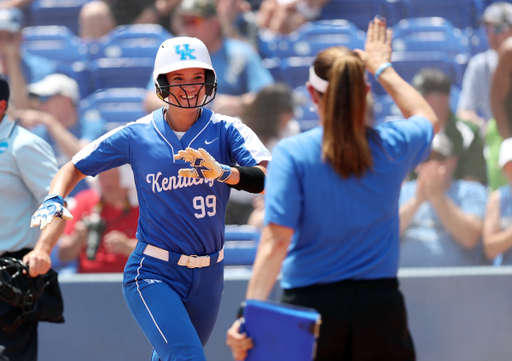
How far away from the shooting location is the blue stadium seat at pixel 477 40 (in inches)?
262

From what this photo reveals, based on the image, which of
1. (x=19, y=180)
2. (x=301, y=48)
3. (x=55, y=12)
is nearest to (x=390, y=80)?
(x=19, y=180)

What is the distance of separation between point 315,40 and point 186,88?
4325mm

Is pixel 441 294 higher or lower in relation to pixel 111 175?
lower

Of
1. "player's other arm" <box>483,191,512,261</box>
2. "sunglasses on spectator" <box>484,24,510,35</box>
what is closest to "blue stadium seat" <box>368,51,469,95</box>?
"sunglasses on spectator" <box>484,24,510,35</box>

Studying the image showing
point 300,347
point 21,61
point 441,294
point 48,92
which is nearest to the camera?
point 300,347

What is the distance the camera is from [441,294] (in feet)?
15.9

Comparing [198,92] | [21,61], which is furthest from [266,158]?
[21,61]

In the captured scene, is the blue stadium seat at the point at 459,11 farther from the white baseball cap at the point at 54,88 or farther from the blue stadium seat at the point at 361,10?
the white baseball cap at the point at 54,88

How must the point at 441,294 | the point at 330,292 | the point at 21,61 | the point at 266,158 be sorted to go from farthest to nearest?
the point at 21,61 → the point at 441,294 → the point at 266,158 → the point at 330,292

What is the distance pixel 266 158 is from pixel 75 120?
401 centimetres

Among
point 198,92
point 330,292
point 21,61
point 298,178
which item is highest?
point 21,61

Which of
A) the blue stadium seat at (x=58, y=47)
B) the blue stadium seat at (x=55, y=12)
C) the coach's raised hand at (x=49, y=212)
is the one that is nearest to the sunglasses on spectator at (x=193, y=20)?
the blue stadium seat at (x=58, y=47)

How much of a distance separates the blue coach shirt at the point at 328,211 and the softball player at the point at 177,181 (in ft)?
2.79

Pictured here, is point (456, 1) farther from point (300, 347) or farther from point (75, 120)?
point (300, 347)
